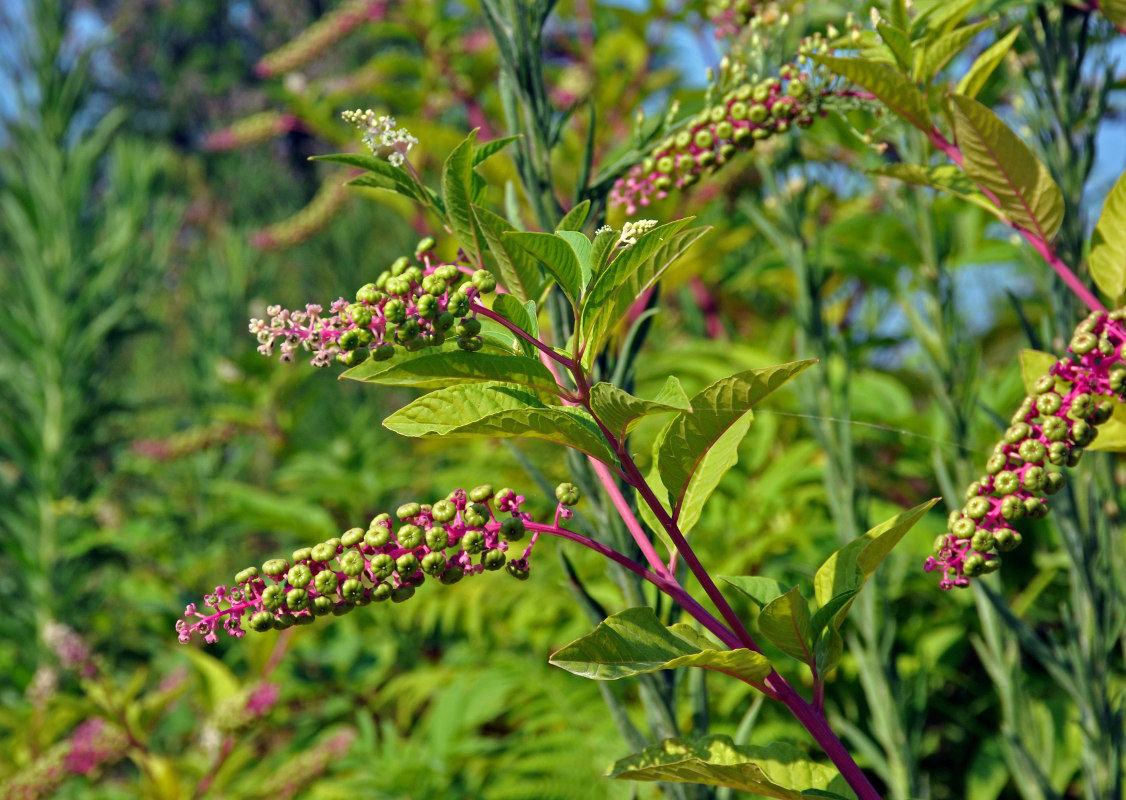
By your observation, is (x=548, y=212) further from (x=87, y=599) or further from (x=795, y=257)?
(x=87, y=599)

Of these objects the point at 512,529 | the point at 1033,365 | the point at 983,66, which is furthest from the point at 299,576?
the point at 983,66

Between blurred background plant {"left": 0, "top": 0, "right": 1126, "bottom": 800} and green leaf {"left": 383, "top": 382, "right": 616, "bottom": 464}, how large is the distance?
17 cm

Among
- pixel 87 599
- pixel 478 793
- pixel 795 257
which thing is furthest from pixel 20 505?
pixel 795 257

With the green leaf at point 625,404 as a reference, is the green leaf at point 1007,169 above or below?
above

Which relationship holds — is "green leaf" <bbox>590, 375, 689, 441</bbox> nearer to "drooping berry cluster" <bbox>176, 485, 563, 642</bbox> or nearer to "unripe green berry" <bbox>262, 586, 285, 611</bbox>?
"drooping berry cluster" <bbox>176, 485, 563, 642</bbox>

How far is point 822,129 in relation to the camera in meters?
1.34

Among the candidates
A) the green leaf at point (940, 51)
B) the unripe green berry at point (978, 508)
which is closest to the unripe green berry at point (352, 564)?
the unripe green berry at point (978, 508)

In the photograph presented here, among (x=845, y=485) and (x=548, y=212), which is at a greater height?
(x=548, y=212)

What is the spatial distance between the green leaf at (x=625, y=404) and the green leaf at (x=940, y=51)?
395mm

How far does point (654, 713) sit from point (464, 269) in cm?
38

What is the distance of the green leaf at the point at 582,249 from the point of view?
0.47 meters

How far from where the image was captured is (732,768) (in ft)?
1.39

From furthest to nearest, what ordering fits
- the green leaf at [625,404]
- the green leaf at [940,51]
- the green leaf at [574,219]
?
the green leaf at [940,51] < the green leaf at [574,219] < the green leaf at [625,404]

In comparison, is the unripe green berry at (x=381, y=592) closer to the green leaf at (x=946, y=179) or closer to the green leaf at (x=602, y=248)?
the green leaf at (x=602, y=248)
